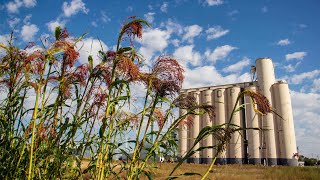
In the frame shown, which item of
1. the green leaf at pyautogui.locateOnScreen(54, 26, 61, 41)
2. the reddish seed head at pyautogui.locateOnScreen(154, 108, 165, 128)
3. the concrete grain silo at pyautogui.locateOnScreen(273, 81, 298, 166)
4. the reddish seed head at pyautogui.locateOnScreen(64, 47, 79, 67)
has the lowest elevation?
the reddish seed head at pyautogui.locateOnScreen(154, 108, 165, 128)

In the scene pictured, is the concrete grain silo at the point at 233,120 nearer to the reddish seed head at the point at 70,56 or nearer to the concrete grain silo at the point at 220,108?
the concrete grain silo at the point at 220,108

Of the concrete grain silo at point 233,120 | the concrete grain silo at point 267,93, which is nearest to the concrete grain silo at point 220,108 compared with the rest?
the concrete grain silo at point 233,120

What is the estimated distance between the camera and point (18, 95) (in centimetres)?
311

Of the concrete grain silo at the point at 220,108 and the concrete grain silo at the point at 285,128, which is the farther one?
the concrete grain silo at the point at 220,108

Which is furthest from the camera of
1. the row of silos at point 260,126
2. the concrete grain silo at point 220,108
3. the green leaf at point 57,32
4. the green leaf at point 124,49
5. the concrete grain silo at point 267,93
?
the concrete grain silo at point 220,108

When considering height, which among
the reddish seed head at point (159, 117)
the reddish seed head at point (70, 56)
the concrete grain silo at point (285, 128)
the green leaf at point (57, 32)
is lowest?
the reddish seed head at point (159, 117)

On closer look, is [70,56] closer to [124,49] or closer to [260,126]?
[124,49]

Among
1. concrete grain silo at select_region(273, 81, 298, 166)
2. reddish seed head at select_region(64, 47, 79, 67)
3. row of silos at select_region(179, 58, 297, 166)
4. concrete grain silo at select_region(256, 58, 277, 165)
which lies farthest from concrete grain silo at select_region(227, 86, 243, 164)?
reddish seed head at select_region(64, 47, 79, 67)

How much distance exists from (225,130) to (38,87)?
1.72m

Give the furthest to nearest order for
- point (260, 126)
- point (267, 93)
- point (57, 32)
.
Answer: point (267, 93) < point (260, 126) < point (57, 32)

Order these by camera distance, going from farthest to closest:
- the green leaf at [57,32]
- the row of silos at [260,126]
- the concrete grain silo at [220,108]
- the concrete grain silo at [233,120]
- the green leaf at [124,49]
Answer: the concrete grain silo at [220,108] → the concrete grain silo at [233,120] → the row of silos at [260,126] → the green leaf at [57,32] → the green leaf at [124,49]

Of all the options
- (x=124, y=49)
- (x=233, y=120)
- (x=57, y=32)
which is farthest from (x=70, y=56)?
(x=233, y=120)

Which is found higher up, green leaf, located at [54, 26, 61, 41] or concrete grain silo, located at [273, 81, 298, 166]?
concrete grain silo, located at [273, 81, 298, 166]

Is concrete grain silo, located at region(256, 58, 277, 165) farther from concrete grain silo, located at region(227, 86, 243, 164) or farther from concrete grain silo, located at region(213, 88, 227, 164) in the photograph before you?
concrete grain silo, located at region(213, 88, 227, 164)
